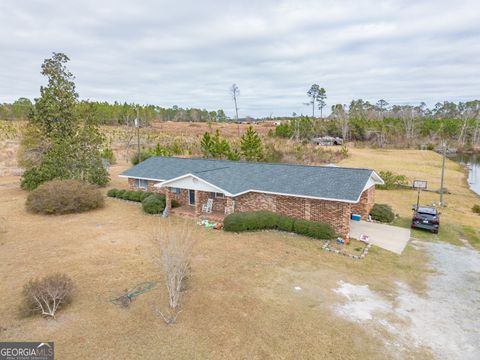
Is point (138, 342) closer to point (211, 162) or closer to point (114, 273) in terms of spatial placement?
point (114, 273)

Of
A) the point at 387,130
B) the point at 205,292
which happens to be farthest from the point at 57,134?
the point at 387,130

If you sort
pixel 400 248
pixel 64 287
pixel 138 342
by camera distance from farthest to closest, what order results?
pixel 400 248
pixel 64 287
pixel 138 342

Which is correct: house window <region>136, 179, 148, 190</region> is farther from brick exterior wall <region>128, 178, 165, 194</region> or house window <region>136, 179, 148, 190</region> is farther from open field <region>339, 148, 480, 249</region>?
open field <region>339, 148, 480, 249</region>

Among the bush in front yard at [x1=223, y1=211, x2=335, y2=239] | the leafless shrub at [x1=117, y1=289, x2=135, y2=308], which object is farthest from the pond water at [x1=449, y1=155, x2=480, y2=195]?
the leafless shrub at [x1=117, y1=289, x2=135, y2=308]

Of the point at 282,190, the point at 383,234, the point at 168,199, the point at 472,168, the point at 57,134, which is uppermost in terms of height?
the point at 57,134

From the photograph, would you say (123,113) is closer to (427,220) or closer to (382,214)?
(382,214)

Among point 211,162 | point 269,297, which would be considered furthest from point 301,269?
point 211,162
